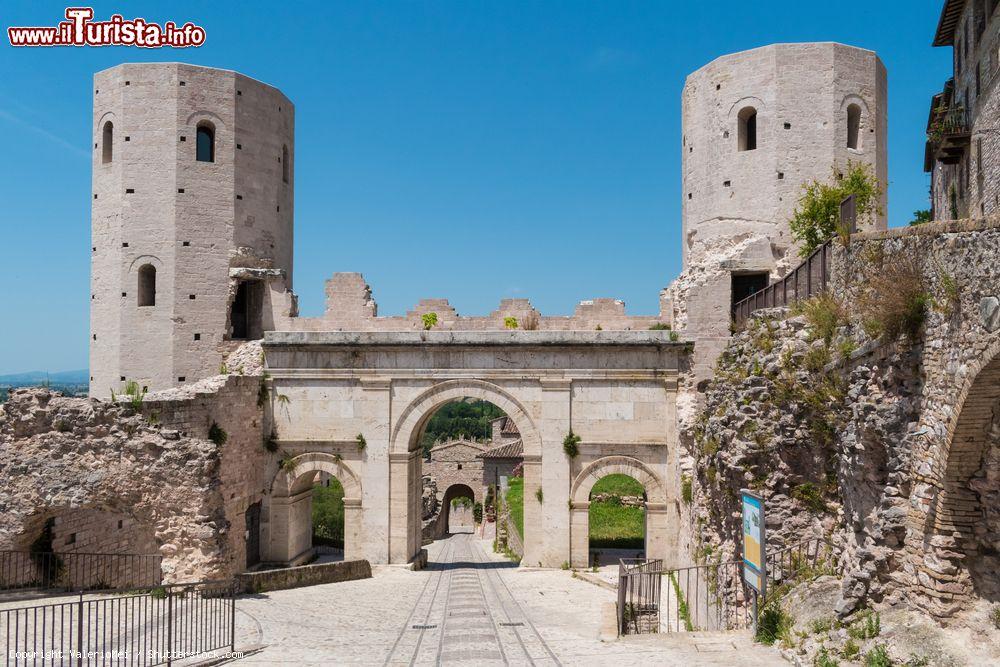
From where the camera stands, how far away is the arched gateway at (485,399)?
62.8 feet

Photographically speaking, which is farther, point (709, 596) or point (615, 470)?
point (615, 470)

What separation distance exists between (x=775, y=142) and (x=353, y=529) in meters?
15.0

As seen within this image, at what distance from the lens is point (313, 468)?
786 inches

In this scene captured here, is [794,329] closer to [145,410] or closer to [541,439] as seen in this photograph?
[541,439]

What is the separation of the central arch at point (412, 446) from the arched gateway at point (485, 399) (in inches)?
1.1

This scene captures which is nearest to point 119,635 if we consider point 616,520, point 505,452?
point 616,520

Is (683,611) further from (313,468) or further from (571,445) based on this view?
(313,468)

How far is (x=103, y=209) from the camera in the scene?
2086 centimetres

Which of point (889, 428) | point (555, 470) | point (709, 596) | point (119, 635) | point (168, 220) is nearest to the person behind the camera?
point (889, 428)

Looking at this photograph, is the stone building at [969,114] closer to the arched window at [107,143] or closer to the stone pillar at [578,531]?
the stone pillar at [578,531]

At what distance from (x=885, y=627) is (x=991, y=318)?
3.44 m

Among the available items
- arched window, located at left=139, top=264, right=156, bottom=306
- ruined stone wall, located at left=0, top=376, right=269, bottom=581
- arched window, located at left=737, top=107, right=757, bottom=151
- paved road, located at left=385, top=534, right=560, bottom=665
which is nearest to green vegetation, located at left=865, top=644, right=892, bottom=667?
paved road, located at left=385, top=534, right=560, bottom=665

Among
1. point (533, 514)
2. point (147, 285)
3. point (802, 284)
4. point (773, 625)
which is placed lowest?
point (533, 514)

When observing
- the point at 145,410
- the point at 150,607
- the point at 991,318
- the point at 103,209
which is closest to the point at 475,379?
the point at 145,410
